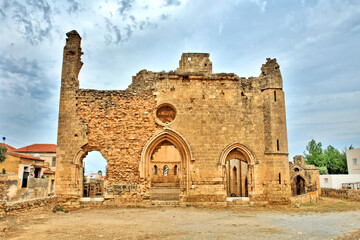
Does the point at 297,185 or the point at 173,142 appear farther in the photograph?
the point at 297,185

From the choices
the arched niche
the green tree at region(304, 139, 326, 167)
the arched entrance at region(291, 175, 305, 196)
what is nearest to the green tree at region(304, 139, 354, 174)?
the green tree at region(304, 139, 326, 167)

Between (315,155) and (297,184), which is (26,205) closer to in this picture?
(297,184)

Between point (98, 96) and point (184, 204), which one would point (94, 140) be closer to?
point (98, 96)

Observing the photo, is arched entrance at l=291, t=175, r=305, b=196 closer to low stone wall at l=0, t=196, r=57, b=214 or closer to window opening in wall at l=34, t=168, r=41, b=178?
low stone wall at l=0, t=196, r=57, b=214

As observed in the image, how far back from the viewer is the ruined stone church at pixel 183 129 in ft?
41.2

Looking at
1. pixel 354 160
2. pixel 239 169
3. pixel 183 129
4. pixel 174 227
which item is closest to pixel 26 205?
pixel 174 227

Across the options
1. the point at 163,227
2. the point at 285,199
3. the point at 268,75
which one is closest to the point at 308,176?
the point at 285,199

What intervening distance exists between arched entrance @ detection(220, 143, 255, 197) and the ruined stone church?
0.18ft

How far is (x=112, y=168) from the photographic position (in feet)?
41.4

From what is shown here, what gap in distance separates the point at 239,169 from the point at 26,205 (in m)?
13.3

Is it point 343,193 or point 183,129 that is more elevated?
point 183,129

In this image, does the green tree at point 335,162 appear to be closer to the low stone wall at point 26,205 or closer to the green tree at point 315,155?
the green tree at point 315,155

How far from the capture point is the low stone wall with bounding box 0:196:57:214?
8.78 meters

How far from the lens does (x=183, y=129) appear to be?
13023 mm
